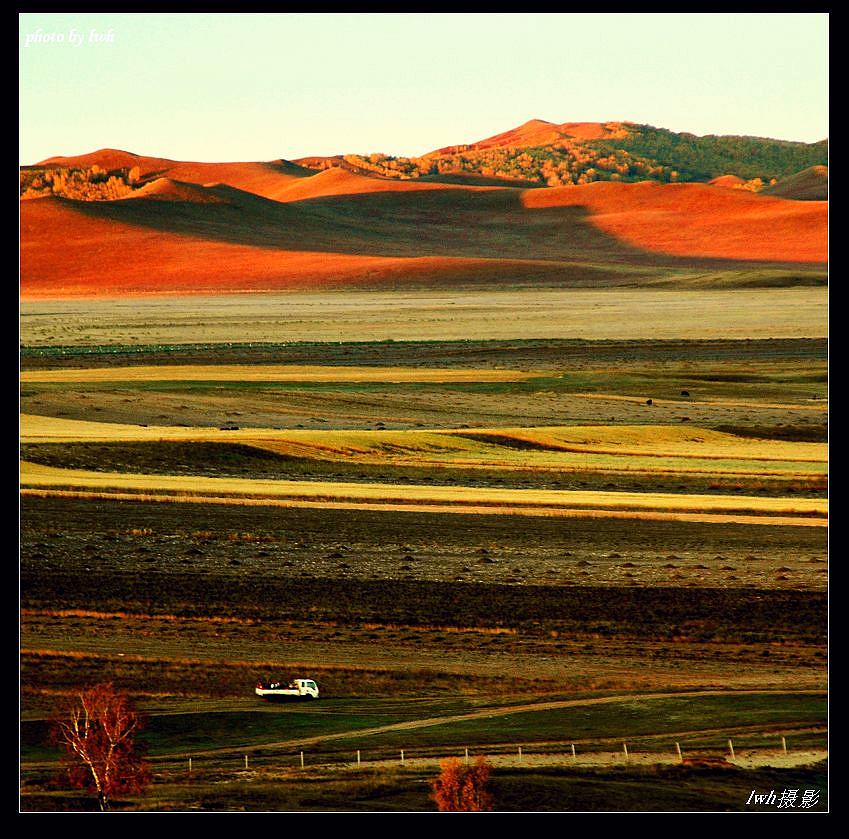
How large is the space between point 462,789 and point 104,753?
10.8 feet

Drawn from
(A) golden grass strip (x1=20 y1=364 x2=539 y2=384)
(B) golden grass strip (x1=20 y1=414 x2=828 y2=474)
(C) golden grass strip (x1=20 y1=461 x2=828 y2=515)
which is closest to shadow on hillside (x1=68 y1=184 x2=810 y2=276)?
(A) golden grass strip (x1=20 y1=364 x2=539 y2=384)

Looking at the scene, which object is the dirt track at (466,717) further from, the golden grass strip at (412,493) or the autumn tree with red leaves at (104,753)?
the golden grass strip at (412,493)

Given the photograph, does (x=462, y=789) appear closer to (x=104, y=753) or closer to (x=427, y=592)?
(x=104, y=753)

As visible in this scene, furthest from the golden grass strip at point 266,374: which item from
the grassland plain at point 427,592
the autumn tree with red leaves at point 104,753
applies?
the autumn tree with red leaves at point 104,753

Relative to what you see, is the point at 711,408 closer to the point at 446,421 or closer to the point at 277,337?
the point at 446,421

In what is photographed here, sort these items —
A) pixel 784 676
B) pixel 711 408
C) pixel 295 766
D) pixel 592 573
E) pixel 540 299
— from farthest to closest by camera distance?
pixel 540 299 → pixel 711 408 → pixel 592 573 → pixel 784 676 → pixel 295 766

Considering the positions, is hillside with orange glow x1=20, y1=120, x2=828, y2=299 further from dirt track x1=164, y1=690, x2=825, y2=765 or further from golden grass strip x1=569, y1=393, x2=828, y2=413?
dirt track x1=164, y1=690, x2=825, y2=765

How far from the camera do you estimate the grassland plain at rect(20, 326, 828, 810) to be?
13.1 m

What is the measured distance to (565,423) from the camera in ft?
131

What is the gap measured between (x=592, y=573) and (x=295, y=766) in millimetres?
10137

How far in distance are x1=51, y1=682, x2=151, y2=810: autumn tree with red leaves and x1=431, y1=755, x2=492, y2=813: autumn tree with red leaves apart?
2.72m

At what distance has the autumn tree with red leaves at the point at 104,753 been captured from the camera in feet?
38.2

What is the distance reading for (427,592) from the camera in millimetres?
20641
